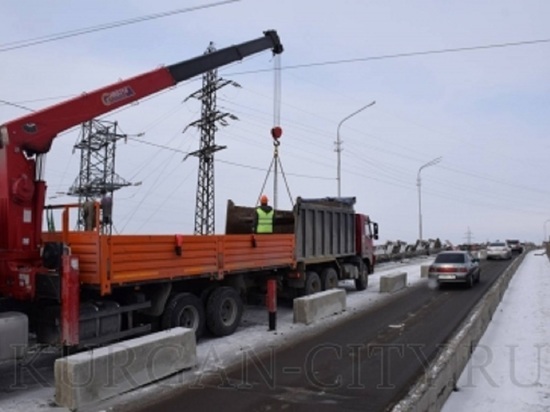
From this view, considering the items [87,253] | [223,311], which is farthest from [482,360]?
[87,253]

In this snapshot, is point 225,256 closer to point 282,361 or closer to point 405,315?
point 282,361

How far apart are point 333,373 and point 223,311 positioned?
3454mm

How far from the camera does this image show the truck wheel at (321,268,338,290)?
15.5 metres

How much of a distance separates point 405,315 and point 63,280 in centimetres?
855

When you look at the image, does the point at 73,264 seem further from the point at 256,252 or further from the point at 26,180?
the point at 256,252

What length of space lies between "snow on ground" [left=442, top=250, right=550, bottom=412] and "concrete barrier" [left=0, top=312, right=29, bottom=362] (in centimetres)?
539

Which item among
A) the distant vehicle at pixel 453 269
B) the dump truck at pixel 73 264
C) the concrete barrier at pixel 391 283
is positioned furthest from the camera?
the distant vehicle at pixel 453 269

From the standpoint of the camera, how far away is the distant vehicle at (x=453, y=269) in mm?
19688

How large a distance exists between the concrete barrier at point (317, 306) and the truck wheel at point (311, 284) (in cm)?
106

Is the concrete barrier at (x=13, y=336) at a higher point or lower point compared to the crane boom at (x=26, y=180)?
lower

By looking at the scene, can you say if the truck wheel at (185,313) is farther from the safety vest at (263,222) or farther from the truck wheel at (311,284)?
the truck wheel at (311,284)

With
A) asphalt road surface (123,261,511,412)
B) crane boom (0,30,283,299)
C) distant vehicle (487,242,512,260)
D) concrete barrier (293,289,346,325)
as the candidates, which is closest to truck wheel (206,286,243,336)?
asphalt road surface (123,261,511,412)

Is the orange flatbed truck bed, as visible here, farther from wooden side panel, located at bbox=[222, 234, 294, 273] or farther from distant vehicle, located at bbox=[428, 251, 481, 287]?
distant vehicle, located at bbox=[428, 251, 481, 287]

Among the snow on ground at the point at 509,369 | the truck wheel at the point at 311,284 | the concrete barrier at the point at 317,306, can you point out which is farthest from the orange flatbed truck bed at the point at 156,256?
the snow on ground at the point at 509,369
